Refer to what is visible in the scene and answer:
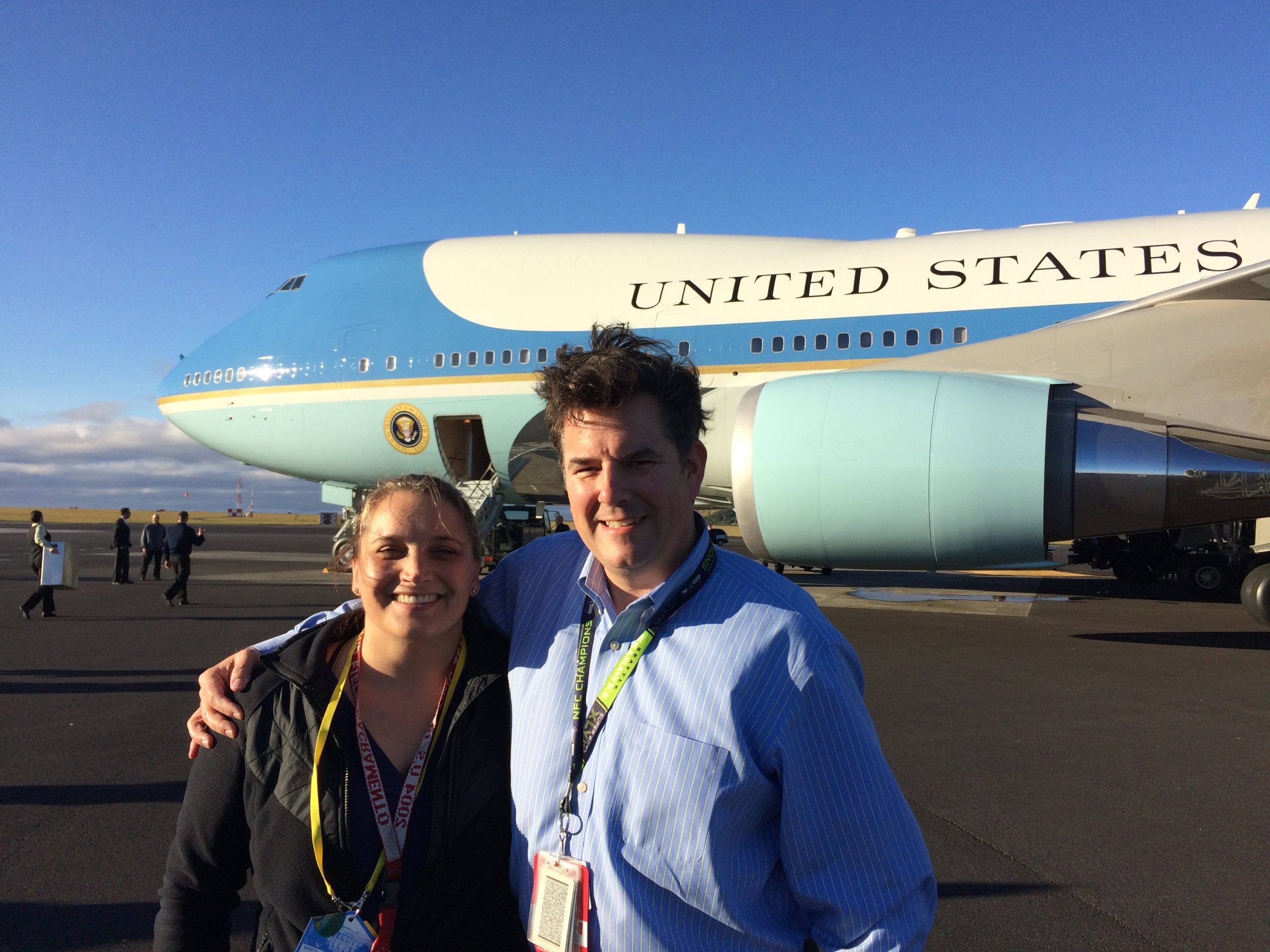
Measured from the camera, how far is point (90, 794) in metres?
4.53

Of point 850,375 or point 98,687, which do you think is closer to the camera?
point 850,375

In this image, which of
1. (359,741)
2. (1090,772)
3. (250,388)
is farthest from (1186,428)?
(250,388)

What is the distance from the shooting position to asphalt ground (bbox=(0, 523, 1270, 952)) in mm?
3242

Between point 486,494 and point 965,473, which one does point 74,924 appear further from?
point 486,494

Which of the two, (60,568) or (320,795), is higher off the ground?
(320,795)

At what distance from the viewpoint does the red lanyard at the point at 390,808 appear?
1.68m

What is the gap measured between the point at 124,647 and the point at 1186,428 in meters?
10.2

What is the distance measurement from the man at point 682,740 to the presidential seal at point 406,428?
36.7 feet

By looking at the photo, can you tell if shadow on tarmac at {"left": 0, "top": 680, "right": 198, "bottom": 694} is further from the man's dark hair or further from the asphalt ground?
the man's dark hair

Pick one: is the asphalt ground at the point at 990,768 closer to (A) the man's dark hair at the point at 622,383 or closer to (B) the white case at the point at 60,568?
(B) the white case at the point at 60,568

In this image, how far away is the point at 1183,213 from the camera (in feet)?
32.6

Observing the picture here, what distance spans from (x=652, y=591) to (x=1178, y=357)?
23.0 feet

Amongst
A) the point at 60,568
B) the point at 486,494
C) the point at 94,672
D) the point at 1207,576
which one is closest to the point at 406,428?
the point at 486,494

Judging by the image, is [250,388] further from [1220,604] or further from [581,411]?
[1220,604]
